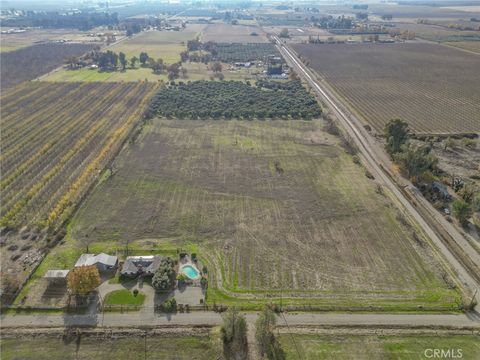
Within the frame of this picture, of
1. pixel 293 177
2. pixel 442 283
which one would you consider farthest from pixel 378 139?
pixel 442 283

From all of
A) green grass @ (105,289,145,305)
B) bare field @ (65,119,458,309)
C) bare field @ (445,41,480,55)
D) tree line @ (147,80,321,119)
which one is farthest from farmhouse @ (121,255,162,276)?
bare field @ (445,41,480,55)

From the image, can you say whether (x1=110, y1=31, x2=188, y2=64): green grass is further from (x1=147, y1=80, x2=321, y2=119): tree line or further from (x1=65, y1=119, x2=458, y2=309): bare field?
(x1=65, y1=119, x2=458, y2=309): bare field

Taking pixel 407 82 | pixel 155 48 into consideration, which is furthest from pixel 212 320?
pixel 155 48

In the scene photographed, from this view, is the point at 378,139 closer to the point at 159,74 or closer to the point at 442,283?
the point at 442,283

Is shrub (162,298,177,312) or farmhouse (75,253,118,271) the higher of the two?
farmhouse (75,253,118,271)

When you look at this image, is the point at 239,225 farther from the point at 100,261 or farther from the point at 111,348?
the point at 111,348
